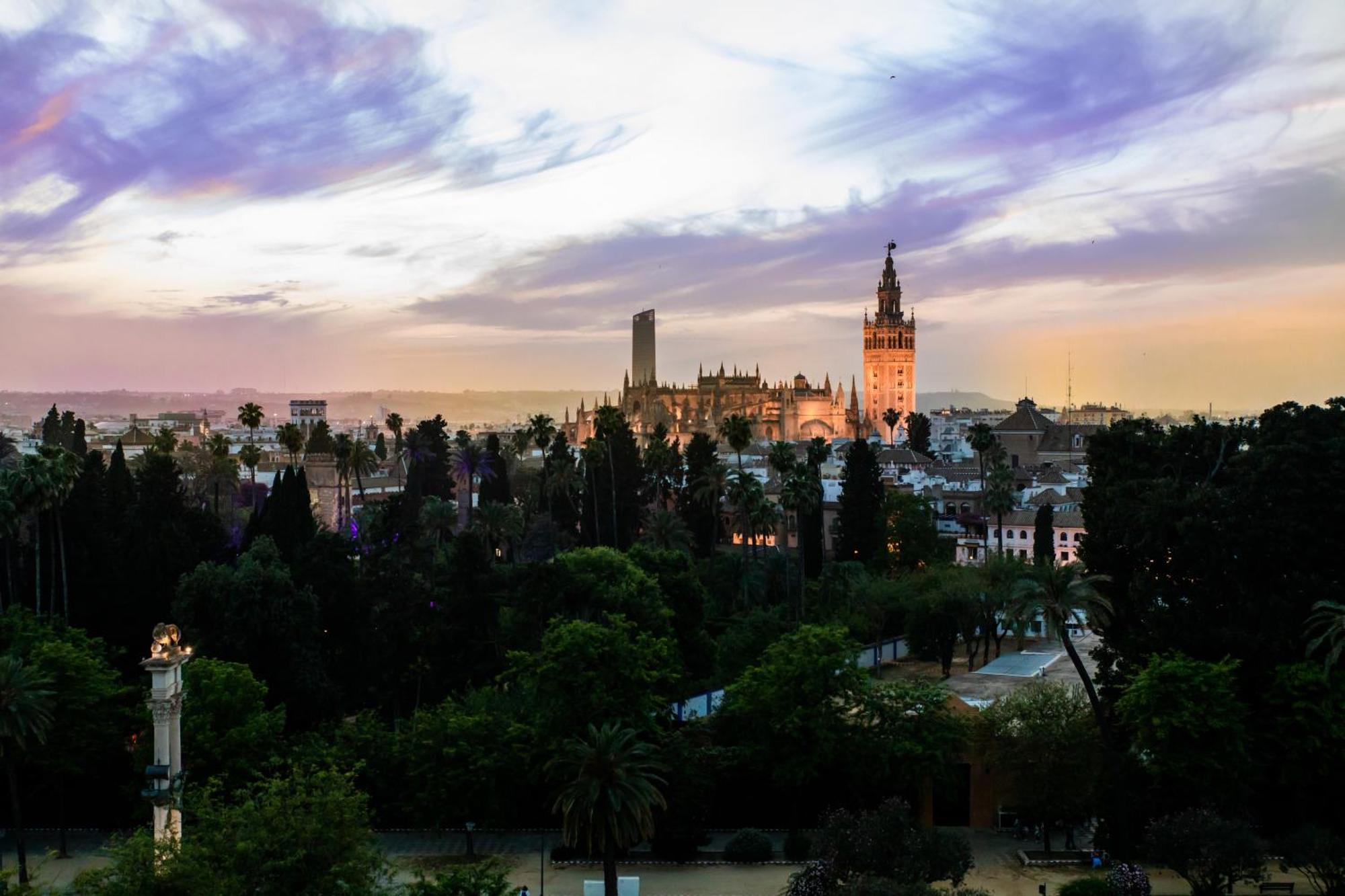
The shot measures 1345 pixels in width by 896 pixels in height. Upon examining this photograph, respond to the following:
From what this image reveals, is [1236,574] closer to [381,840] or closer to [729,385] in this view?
[381,840]

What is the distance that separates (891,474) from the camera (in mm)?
114312

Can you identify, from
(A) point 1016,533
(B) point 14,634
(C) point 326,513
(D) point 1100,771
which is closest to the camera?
(D) point 1100,771

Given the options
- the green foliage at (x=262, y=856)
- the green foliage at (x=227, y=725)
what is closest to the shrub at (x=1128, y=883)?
the green foliage at (x=262, y=856)

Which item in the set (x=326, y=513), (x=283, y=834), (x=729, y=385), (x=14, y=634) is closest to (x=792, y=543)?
(x=326, y=513)

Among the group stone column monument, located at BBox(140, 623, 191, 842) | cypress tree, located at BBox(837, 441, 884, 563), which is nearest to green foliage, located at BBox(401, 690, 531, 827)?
stone column monument, located at BBox(140, 623, 191, 842)

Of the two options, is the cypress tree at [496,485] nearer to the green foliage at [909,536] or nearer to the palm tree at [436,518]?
the palm tree at [436,518]

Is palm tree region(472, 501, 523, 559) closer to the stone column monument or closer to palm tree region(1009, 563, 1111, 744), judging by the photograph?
the stone column monument

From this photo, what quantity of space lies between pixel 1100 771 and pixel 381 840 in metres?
21.2

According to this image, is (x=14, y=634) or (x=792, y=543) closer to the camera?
(x=14, y=634)

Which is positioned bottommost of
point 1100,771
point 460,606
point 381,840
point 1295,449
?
point 381,840

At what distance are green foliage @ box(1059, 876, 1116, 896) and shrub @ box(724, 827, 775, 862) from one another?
8310 mm

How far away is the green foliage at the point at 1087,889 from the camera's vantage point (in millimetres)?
28922

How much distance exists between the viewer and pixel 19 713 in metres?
31.2

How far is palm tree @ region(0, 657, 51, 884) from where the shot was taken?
31.0 meters
